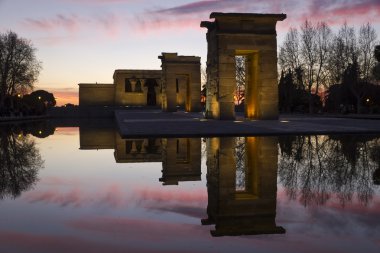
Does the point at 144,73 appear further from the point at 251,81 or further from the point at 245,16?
the point at 245,16

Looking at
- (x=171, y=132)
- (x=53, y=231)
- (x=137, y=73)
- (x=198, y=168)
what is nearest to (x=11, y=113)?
(x=137, y=73)

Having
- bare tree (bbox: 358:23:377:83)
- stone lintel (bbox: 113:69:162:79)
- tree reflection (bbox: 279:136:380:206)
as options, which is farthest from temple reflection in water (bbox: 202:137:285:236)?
stone lintel (bbox: 113:69:162:79)

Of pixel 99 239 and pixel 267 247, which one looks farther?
pixel 99 239

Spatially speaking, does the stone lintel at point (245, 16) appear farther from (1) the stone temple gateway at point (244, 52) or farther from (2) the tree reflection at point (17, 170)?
(2) the tree reflection at point (17, 170)

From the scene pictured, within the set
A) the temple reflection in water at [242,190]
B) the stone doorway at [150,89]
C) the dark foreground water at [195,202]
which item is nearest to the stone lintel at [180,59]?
the stone doorway at [150,89]

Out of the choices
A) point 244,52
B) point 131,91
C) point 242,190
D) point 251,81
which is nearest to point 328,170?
point 242,190

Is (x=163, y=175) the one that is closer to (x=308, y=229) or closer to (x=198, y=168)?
(x=198, y=168)

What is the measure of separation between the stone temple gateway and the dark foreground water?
13990mm

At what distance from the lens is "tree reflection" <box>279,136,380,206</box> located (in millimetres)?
6125

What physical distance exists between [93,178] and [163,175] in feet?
4.17

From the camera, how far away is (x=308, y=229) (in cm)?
434

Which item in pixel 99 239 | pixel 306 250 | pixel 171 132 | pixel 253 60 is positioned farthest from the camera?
pixel 253 60

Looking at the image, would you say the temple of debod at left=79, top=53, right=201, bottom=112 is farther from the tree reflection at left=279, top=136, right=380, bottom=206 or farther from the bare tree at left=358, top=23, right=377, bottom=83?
the tree reflection at left=279, top=136, right=380, bottom=206

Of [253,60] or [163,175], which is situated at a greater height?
[253,60]
